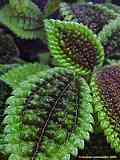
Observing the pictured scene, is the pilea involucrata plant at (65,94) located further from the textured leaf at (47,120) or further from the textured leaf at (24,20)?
the textured leaf at (24,20)

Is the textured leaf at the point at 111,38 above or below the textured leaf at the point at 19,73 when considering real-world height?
above

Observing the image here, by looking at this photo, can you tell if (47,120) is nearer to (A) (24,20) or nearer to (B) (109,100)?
(B) (109,100)

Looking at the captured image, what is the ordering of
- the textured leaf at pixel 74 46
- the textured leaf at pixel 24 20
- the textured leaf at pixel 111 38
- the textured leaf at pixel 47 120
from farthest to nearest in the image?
the textured leaf at pixel 24 20
the textured leaf at pixel 111 38
the textured leaf at pixel 74 46
the textured leaf at pixel 47 120

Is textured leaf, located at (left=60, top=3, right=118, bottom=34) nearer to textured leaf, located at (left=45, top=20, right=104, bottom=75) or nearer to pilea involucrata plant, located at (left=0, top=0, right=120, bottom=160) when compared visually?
pilea involucrata plant, located at (left=0, top=0, right=120, bottom=160)

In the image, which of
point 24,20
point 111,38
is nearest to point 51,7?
point 24,20

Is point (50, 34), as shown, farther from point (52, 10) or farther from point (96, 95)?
point (52, 10)

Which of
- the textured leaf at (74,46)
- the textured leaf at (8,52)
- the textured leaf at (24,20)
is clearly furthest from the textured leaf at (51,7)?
the textured leaf at (74,46)

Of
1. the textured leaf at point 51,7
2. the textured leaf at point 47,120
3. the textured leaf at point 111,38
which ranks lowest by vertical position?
the textured leaf at point 47,120
